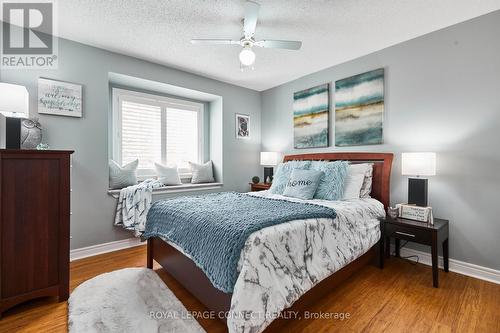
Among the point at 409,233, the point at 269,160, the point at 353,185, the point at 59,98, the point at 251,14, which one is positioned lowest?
the point at 409,233

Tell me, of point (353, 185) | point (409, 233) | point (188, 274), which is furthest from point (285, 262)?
point (353, 185)

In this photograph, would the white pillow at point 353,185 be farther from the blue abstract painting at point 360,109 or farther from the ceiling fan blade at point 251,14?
the ceiling fan blade at point 251,14

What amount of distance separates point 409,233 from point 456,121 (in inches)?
50.3

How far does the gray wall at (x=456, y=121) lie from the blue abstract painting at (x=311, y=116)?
0.82 meters

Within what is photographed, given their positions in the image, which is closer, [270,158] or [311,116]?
[311,116]

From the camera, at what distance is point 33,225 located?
1771 millimetres

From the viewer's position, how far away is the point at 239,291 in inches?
50.3

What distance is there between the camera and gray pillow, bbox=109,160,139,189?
3143mm

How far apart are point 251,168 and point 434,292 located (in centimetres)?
324

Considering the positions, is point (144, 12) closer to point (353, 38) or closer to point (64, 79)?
point (64, 79)

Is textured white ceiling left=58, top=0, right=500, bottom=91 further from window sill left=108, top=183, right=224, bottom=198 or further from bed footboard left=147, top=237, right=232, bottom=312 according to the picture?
bed footboard left=147, top=237, right=232, bottom=312

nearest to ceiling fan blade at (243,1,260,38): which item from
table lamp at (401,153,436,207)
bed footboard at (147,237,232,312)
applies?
table lamp at (401,153,436,207)

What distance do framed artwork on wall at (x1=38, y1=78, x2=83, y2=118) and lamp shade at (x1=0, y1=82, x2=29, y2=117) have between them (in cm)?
70

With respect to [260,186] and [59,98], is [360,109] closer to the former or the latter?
[260,186]
